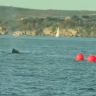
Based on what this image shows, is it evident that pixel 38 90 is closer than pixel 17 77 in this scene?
Yes

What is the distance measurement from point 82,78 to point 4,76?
7.45 meters

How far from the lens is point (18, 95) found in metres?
43.9

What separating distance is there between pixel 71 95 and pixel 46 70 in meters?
21.6

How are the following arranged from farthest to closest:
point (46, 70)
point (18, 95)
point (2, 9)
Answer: point (2, 9) < point (46, 70) < point (18, 95)

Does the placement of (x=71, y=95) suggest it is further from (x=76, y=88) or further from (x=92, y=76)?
(x=92, y=76)

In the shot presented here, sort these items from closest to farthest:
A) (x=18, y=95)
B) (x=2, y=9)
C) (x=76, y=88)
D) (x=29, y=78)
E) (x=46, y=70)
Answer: (x=18, y=95) < (x=76, y=88) < (x=29, y=78) < (x=46, y=70) < (x=2, y=9)

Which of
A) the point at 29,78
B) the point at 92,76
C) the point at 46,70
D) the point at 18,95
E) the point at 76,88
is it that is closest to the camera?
the point at 18,95

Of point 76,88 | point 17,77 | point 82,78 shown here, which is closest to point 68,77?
point 82,78

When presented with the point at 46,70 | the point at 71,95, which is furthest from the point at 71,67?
the point at 71,95

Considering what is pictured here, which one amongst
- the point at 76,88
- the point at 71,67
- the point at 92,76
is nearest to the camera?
the point at 76,88

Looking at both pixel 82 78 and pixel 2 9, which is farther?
pixel 2 9

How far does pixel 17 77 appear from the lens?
55.8m

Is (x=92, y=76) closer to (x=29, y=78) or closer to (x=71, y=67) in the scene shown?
(x=29, y=78)

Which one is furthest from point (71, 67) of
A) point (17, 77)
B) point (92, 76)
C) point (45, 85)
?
point (45, 85)
